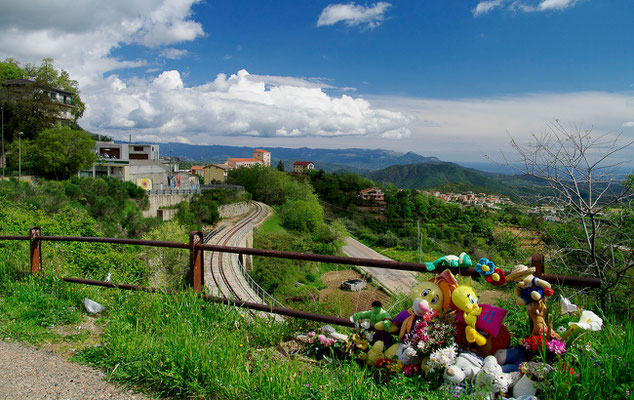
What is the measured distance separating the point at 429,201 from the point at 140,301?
257 feet

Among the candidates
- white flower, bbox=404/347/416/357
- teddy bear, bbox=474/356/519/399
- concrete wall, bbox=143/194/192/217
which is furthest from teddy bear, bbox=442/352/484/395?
concrete wall, bbox=143/194/192/217

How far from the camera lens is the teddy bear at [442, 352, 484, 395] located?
2068 millimetres

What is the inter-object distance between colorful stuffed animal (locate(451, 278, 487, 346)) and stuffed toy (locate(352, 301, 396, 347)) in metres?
0.52

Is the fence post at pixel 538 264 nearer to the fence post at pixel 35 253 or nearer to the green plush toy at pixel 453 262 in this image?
the green plush toy at pixel 453 262

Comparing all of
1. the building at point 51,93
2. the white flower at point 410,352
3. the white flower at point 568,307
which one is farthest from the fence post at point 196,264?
the building at point 51,93

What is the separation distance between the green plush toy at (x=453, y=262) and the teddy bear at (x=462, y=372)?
1.75ft

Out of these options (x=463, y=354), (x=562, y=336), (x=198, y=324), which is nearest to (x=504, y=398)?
(x=463, y=354)

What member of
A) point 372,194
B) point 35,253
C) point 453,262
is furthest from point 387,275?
point 372,194

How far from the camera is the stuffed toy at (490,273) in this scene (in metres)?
2.31

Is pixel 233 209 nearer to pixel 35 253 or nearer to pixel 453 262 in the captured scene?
pixel 35 253

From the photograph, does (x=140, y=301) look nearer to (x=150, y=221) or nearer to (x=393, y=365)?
(x=393, y=365)

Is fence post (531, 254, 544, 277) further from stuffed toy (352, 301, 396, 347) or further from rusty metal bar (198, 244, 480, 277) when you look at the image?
stuffed toy (352, 301, 396, 347)

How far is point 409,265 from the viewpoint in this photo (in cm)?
256

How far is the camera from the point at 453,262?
96.4 inches
